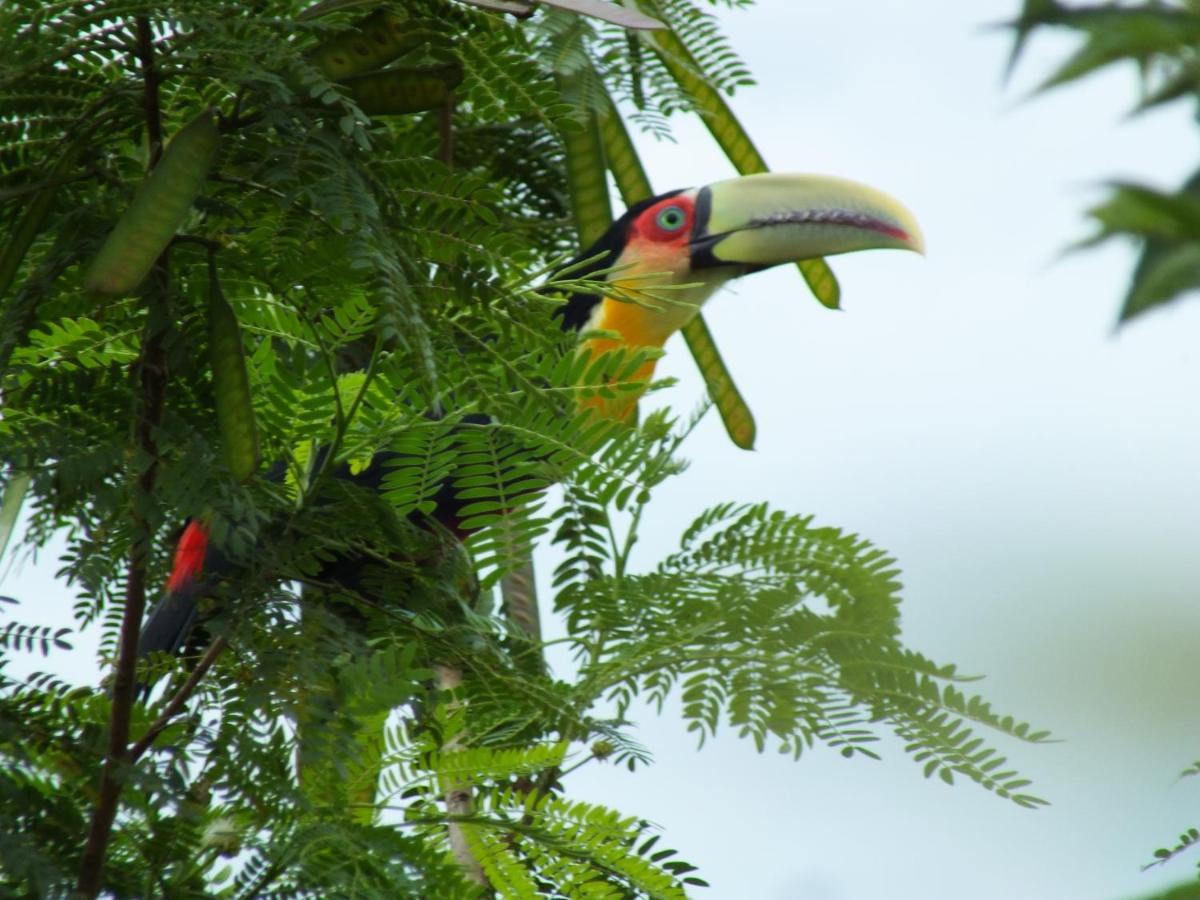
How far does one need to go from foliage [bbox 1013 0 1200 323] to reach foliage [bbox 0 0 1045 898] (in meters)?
0.71

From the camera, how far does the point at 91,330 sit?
1.14 metres

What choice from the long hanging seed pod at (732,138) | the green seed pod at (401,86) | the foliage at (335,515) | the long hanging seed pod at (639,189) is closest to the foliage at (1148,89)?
the foliage at (335,515)

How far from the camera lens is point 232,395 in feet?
3.16

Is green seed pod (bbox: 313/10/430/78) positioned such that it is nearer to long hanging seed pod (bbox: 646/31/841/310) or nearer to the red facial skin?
long hanging seed pod (bbox: 646/31/841/310)

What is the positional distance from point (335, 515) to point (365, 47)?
0.37 m

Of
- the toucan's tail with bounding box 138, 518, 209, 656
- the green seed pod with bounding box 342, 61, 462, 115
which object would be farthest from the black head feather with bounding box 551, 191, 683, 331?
the green seed pod with bounding box 342, 61, 462, 115

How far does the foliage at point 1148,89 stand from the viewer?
0.66 feet

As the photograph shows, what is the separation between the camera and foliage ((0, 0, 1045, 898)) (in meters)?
0.99

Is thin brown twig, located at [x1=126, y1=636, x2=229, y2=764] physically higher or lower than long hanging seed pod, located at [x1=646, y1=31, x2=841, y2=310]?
lower

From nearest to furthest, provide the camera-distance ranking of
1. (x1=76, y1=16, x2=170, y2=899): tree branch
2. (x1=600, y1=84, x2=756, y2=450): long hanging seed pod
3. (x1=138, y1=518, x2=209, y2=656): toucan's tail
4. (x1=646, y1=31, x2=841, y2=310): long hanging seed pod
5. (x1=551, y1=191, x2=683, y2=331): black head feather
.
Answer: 1. (x1=76, y1=16, x2=170, y2=899): tree branch
2. (x1=138, y1=518, x2=209, y2=656): toucan's tail
3. (x1=646, y1=31, x2=841, y2=310): long hanging seed pod
4. (x1=600, y1=84, x2=756, y2=450): long hanging seed pod
5. (x1=551, y1=191, x2=683, y2=331): black head feather

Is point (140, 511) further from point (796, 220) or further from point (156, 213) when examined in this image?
point (796, 220)

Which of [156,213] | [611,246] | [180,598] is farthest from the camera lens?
[611,246]

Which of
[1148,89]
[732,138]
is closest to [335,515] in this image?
[1148,89]

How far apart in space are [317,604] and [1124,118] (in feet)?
3.10
